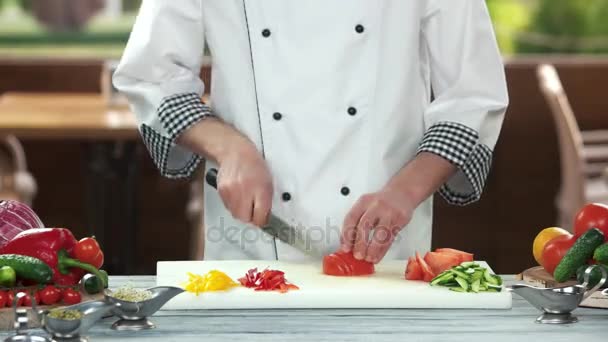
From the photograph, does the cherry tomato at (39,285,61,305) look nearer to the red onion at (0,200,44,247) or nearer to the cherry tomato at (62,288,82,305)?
the cherry tomato at (62,288,82,305)

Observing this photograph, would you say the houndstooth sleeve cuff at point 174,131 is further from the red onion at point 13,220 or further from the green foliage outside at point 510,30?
the green foliage outside at point 510,30

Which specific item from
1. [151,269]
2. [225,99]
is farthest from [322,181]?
[151,269]

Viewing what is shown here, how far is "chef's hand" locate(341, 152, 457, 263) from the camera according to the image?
2066 mm

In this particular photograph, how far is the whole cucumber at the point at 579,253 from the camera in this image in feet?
6.56

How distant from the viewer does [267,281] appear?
6.40 ft

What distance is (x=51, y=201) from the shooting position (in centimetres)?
557

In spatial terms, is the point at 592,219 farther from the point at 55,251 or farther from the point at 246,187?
the point at 55,251

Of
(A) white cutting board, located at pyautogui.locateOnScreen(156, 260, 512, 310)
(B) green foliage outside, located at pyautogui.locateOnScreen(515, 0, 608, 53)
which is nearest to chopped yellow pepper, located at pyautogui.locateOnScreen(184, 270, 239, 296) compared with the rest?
(A) white cutting board, located at pyautogui.locateOnScreen(156, 260, 512, 310)

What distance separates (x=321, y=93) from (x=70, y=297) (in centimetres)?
67

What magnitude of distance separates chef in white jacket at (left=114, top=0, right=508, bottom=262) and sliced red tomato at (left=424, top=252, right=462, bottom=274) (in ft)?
0.67

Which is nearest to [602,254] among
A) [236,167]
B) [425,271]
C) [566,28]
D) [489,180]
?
[425,271]

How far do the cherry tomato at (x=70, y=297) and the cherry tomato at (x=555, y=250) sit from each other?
798 millimetres

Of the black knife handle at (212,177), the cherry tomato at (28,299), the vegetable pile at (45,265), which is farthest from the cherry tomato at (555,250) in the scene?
the cherry tomato at (28,299)

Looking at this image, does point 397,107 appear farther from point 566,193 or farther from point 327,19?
point 566,193
